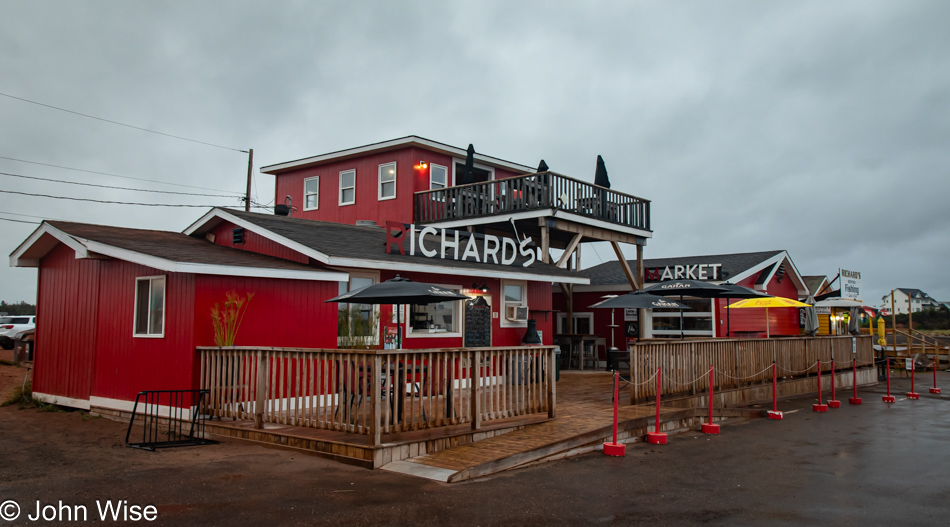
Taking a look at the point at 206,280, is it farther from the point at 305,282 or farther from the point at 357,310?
the point at 357,310

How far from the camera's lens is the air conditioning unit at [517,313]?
16.7 metres

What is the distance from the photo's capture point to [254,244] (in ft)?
44.0

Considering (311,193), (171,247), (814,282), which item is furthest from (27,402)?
(814,282)

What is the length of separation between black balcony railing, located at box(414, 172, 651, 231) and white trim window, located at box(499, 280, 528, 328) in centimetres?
301

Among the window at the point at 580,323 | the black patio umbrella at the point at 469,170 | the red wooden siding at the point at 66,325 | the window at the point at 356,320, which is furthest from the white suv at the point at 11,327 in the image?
the window at the point at 356,320

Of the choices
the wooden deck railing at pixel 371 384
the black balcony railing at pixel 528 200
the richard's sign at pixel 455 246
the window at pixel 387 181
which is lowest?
the wooden deck railing at pixel 371 384

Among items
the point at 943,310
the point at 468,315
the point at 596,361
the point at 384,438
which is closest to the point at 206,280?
the point at 384,438

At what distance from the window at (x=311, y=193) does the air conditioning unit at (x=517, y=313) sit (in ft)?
35.3

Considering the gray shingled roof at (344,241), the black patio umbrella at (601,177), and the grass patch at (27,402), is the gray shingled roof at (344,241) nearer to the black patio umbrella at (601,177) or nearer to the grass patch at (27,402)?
the grass patch at (27,402)

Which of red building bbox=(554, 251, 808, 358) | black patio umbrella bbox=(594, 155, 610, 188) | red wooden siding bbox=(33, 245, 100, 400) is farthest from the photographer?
red building bbox=(554, 251, 808, 358)

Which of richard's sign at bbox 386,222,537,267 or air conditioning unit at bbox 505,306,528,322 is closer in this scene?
richard's sign at bbox 386,222,537,267

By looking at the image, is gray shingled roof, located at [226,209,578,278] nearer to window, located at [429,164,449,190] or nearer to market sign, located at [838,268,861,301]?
window, located at [429,164,449,190]

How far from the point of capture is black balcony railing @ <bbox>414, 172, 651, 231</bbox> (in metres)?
19.3

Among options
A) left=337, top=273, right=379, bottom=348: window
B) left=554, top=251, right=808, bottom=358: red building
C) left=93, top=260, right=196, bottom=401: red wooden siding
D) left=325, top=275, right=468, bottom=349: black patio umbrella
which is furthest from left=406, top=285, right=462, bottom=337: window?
left=554, top=251, right=808, bottom=358: red building
